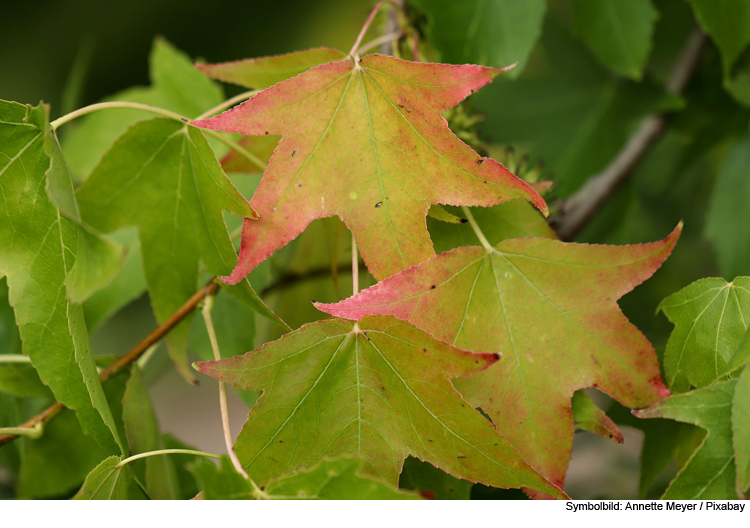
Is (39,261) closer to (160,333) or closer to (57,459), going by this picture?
(160,333)

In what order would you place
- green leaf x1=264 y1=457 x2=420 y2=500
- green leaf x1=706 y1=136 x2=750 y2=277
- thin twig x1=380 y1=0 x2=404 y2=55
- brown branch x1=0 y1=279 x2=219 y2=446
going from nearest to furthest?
green leaf x1=264 y1=457 x2=420 y2=500 < brown branch x1=0 y1=279 x2=219 y2=446 < thin twig x1=380 y1=0 x2=404 y2=55 < green leaf x1=706 y1=136 x2=750 y2=277

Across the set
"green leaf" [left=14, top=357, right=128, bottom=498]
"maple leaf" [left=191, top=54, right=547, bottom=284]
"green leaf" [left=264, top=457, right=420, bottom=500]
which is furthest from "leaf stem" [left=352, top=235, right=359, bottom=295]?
"green leaf" [left=14, top=357, right=128, bottom=498]

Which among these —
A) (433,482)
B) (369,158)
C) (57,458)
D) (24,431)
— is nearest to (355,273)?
(369,158)

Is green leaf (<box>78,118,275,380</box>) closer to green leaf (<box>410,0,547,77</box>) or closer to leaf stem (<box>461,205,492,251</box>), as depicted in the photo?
leaf stem (<box>461,205,492,251</box>)

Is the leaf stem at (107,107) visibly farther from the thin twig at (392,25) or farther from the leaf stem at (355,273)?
the thin twig at (392,25)

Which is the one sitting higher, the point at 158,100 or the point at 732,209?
the point at 158,100

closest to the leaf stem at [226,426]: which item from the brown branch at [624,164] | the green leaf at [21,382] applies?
the green leaf at [21,382]
